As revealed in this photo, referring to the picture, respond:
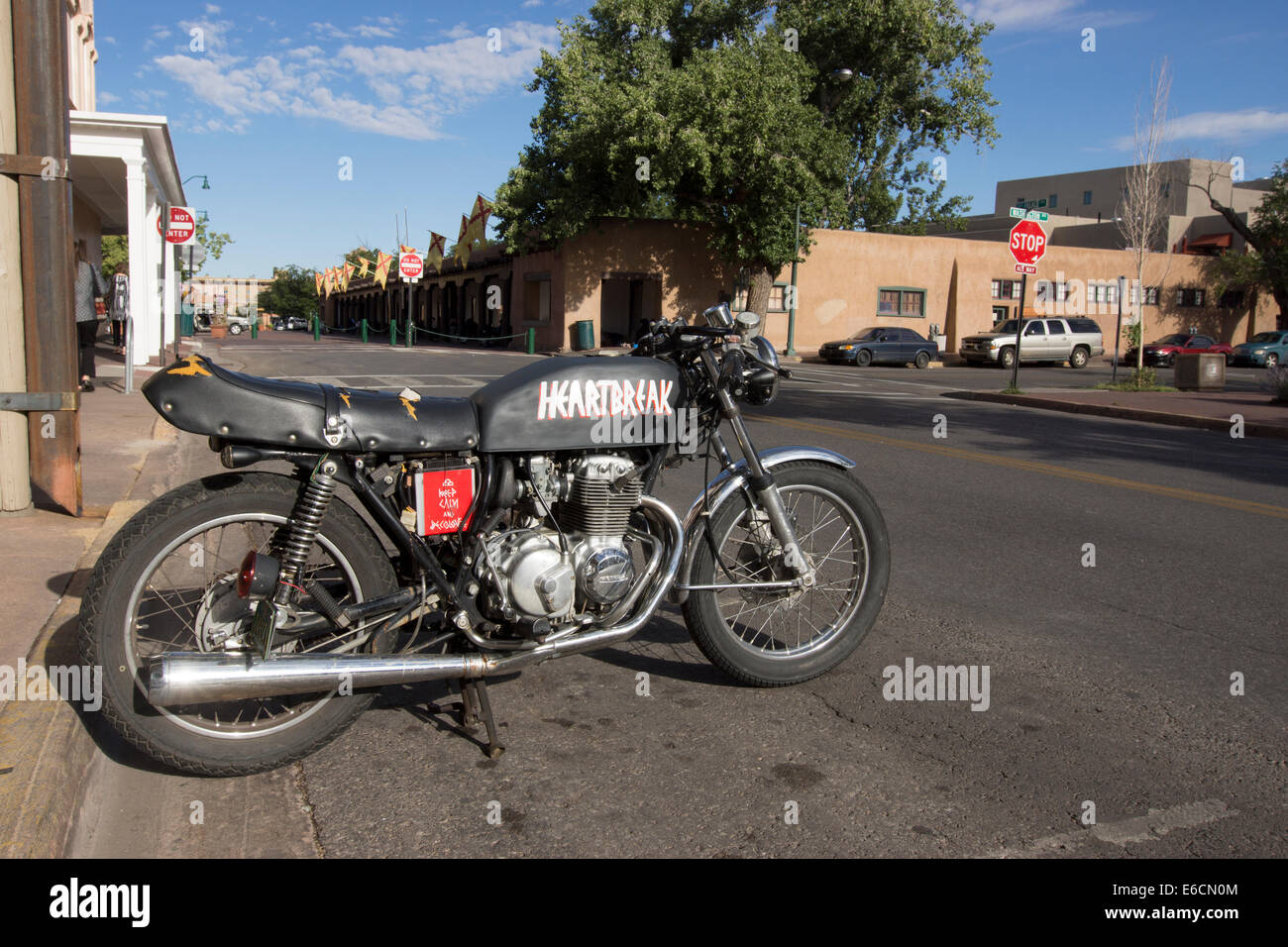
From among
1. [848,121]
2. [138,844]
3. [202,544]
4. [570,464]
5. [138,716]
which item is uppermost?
[848,121]

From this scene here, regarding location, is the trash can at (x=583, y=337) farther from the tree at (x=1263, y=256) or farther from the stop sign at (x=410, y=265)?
the tree at (x=1263, y=256)

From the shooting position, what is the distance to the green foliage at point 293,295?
117344 millimetres

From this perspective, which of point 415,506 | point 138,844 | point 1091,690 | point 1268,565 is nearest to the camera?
point 138,844

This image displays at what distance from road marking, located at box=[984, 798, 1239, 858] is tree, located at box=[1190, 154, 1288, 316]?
51.4 metres

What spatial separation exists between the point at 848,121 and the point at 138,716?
45.9 metres

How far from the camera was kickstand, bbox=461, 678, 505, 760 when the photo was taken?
3336 millimetres

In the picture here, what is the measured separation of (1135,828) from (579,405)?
2116 millimetres

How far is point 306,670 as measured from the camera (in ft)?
9.98

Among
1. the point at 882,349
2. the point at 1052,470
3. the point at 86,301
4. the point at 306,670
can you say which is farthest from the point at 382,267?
the point at 306,670

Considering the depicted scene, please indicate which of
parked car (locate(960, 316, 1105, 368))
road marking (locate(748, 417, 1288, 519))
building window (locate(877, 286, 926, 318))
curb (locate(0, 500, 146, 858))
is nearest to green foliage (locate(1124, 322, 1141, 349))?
parked car (locate(960, 316, 1105, 368))

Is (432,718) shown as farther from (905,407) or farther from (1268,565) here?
(905,407)

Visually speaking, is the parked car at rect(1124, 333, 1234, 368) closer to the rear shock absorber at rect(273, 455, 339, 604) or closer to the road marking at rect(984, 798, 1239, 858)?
the road marking at rect(984, 798, 1239, 858)

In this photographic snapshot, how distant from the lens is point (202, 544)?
3.03 metres
